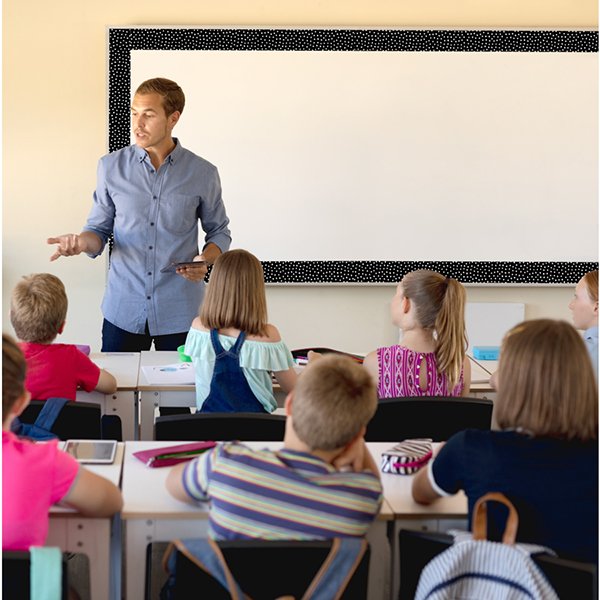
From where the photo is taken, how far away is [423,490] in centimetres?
219

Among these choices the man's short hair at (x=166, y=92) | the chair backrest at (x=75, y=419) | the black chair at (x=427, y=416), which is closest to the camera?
the chair backrest at (x=75, y=419)

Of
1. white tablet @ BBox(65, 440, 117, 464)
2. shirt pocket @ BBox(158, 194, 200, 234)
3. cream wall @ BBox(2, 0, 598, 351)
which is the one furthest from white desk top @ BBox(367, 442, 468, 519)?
cream wall @ BBox(2, 0, 598, 351)

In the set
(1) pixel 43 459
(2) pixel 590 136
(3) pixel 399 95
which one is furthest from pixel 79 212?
(1) pixel 43 459

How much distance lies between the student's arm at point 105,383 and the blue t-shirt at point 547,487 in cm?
169

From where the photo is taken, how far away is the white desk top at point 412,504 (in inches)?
86.6

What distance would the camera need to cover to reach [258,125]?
5469mm

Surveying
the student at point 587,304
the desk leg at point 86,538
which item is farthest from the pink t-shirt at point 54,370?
the student at point 587,304

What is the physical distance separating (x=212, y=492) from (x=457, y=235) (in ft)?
12.7

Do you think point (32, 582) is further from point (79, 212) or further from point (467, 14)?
point (467, 14)

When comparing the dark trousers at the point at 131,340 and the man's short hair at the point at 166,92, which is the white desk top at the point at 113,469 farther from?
the man's short hair at the point at 166,92

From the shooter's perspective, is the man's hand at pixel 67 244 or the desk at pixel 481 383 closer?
the desk at pixel 481 383

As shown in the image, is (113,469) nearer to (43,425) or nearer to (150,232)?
(43,425)

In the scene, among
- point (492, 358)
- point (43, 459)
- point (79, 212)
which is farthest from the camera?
point (79, 212)

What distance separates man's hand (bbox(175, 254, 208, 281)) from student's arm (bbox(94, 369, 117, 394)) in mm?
726
